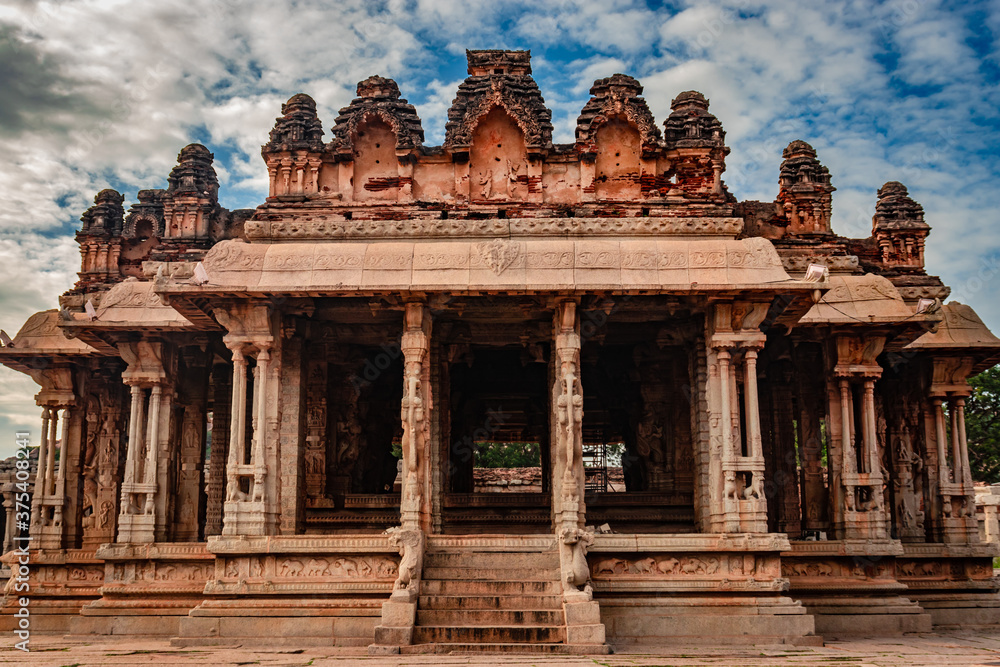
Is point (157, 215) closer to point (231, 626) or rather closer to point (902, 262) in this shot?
point (231, 626)

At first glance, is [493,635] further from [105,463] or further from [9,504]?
[9,504]

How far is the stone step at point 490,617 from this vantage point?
12.2 m

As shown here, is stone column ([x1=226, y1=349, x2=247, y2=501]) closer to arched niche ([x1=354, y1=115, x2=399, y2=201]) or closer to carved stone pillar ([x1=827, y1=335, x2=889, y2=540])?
arched niche ([x1=354, y1=115, x2=399, y2=201])

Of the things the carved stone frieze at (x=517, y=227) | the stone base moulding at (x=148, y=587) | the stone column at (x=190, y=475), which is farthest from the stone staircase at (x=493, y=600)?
the stone column at (x=190, y=475)

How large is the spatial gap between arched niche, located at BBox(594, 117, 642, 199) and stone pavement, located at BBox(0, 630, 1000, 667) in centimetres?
821

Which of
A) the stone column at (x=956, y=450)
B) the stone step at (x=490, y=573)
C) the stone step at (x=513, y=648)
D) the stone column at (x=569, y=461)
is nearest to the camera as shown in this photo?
the stone step at (x=513, y=648)

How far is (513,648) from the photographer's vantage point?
11.6 metres

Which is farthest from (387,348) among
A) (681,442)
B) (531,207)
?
(681,442)

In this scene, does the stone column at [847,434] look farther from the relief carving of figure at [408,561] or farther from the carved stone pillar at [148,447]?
the carved stone pillar at [148,447]

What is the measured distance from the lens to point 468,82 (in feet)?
59.0

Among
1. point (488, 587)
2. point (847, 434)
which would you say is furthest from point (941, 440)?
point (488, 587)

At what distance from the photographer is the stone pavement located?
35.8 feet

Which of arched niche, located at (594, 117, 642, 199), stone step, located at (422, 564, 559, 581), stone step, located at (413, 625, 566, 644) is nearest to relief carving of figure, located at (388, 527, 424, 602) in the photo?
stone step, located at (422, 564, 559, 581)

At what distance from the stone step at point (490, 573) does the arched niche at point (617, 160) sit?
23.4 feet
